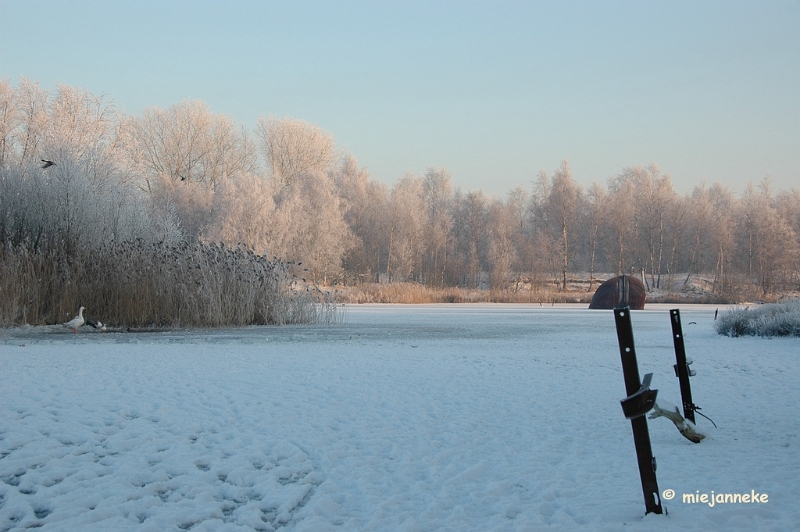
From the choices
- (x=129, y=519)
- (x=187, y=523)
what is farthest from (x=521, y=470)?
(x=129, y=519)

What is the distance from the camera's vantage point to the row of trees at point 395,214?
40312mm

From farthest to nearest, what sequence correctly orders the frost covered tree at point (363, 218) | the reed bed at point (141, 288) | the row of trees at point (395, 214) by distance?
the frost covered tree at point (363, 218)
the row of trees at point (395, 214)
the reed bed at point (141, 288)

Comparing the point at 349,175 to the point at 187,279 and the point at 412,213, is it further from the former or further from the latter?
the point at 187,279

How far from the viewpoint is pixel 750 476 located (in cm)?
380

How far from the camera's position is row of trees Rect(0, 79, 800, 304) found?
40.3 m

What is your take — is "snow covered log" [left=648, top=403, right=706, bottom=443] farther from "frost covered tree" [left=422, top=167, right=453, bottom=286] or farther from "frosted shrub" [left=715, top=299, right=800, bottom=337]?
"frost covered tree" [left=422, top=167, right=453, bottom=286]

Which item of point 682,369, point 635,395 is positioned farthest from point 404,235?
point 635,395

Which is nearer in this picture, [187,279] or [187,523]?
[187,523]

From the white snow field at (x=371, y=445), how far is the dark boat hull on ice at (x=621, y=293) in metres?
17.8

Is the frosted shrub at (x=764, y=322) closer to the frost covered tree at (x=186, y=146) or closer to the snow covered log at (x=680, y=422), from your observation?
the snow covered log at (x=680, y=422)

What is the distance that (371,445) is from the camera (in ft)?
14.7

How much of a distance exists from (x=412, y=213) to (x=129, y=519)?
159ft

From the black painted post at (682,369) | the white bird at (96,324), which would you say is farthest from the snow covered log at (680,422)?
the white bird at (96,324)

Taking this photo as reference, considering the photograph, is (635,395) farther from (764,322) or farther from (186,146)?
(186,146)
